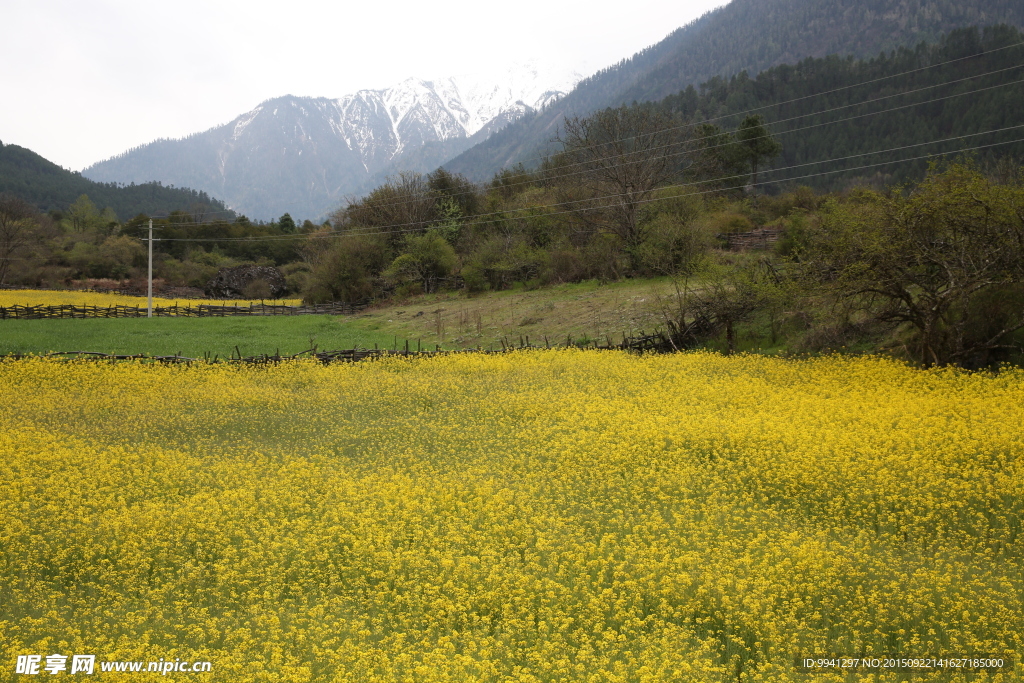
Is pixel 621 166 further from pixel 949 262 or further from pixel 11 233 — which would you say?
pixel 11 233

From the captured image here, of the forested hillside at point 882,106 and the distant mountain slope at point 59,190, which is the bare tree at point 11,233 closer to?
the forested hillside at point 882,106

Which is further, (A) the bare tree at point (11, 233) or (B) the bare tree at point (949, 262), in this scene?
(A) the bare tree at point (11, 233)

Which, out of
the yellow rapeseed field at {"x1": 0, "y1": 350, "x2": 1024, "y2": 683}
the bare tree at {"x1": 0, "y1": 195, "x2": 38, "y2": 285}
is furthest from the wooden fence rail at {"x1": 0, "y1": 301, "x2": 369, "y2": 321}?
the yellow rapeseed field at {"x1": 0, "y1": 350, "x2": 1024, "y2": 683}

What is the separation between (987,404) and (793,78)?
132397mm

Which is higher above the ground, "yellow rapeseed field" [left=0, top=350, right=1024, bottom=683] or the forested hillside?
the forested hillside

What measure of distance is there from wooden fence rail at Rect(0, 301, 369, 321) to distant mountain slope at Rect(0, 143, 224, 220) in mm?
105313

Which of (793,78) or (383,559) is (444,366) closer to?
(383,559)

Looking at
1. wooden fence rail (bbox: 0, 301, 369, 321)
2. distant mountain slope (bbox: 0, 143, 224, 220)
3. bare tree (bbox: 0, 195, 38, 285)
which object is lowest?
wooden fence rail (bbox: 0, 301, 369, 321)

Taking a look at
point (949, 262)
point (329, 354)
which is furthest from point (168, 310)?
point (949, 262)

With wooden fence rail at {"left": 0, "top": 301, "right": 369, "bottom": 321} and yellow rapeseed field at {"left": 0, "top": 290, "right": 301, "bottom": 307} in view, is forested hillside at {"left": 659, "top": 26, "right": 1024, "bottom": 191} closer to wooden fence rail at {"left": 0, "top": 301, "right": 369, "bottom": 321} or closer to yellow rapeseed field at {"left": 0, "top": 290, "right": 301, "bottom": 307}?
wooden fence rail at {"left": 0, "top": 301, "right": 369, "bottom": 321}

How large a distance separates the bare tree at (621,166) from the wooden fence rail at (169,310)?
22035mm

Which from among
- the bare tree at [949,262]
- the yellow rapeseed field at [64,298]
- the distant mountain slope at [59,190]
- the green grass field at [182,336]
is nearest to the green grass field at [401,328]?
the green grass field at [182,336]

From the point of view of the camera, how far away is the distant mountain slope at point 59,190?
147 metres

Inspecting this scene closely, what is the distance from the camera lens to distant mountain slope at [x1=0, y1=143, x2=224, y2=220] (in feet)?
482
